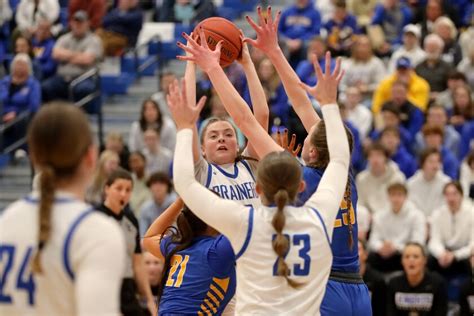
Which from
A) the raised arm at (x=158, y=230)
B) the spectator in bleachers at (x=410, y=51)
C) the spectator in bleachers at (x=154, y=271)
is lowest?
the spectator in bleachers at (x=154, y=271)

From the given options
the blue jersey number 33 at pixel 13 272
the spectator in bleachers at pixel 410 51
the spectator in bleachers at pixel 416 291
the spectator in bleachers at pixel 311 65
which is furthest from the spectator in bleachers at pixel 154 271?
the blue jersey number 33 at pixel 13 272

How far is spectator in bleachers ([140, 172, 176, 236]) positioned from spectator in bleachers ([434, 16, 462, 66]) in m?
5.37

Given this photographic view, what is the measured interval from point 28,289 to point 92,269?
282mm

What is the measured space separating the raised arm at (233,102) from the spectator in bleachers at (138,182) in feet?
22.3

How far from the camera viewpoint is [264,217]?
4348 millimetres

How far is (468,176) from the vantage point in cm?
1197

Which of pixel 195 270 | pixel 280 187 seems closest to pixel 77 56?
pixel 195 270

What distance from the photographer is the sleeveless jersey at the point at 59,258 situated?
136 inches

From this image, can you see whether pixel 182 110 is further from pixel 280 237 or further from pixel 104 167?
pixel 104 167

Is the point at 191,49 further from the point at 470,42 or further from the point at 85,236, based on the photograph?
the point at 470,42

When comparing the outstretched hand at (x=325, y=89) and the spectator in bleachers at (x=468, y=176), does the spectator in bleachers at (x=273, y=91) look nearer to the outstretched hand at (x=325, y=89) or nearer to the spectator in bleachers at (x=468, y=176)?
the spectator in bleachers at (x=468, y=176)

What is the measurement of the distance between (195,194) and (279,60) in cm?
157

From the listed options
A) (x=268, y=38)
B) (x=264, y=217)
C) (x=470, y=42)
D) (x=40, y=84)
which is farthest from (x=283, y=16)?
(x=264, y=217)

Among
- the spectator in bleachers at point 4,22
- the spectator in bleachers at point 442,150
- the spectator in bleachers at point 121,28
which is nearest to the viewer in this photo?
the spectator in bleachers at point 442,150
